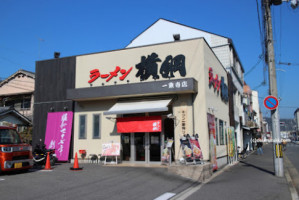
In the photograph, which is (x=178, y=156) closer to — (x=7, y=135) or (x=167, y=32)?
(x=7, y=135)

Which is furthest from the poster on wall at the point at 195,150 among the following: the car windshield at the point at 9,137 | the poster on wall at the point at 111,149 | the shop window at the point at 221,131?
the car windshield at the point at 9,137

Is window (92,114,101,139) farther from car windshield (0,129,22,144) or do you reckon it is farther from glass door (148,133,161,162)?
car windshield (0,129,22,144)

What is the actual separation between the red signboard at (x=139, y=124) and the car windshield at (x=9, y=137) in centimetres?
492

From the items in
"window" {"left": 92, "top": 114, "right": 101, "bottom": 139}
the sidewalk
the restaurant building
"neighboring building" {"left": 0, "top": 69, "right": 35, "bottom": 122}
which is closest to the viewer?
the sidewalk

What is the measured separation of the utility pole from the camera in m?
10.9

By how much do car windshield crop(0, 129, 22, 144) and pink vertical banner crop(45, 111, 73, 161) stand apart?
160 inches

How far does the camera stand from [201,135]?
1275 cm

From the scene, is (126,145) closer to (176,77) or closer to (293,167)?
(176,77)

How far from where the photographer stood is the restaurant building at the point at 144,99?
13.0 metres

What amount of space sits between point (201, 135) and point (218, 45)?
44.3 feet

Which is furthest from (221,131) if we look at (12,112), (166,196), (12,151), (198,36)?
(12,112)

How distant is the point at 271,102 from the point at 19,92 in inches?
872

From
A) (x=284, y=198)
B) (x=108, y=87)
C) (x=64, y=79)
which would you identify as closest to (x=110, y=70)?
(x=108, y=87)

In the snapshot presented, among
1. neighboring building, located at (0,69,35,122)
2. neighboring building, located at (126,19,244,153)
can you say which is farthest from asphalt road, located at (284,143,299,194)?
neighboring building, located at (0,69,35,122)
